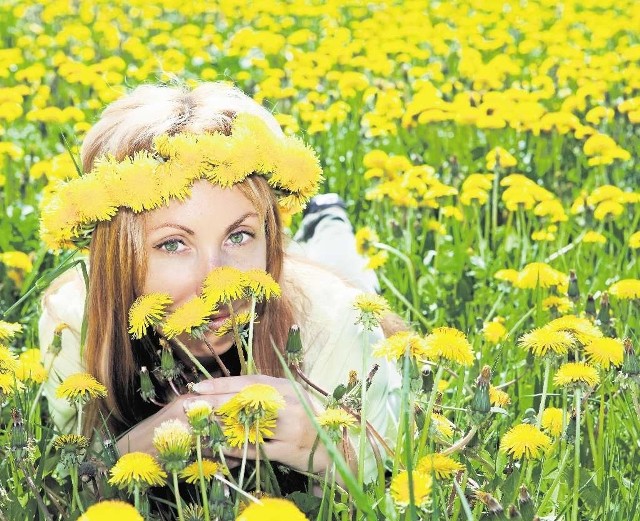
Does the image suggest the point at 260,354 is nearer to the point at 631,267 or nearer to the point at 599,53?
the point at 631,267

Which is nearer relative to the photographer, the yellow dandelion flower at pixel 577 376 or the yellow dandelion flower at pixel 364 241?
the yellow dandelion flower at pixel 577 376

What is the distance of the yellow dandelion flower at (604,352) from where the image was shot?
4.95 ft

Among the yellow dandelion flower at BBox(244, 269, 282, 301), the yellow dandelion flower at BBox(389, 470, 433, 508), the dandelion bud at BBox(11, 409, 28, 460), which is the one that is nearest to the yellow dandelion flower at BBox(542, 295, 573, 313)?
the yellow dandelion flower at BBox(244, 269, 282, 301)

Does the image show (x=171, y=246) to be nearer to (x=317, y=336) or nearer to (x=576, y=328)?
(x=317, y=336)

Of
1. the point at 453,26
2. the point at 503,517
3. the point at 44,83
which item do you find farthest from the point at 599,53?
the point at 503,517

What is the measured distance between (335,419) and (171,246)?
55 cm

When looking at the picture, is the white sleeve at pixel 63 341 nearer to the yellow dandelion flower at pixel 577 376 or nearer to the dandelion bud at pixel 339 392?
the dandelion bud at pixel 339 392

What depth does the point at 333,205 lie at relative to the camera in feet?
10.0

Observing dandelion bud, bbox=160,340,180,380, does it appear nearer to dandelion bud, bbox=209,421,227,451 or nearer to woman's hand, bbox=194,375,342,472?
woman's hand, bbox=194,375,342,472

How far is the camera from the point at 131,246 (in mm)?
1746

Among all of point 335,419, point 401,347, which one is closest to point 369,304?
point 401,347

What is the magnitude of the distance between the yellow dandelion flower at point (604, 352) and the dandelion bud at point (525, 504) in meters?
0.32

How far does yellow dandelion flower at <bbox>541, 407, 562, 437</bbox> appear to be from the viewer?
1.52m

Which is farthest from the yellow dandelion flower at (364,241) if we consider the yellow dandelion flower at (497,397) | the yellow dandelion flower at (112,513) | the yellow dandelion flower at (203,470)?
the yellow dandelion flower at (112,513)
